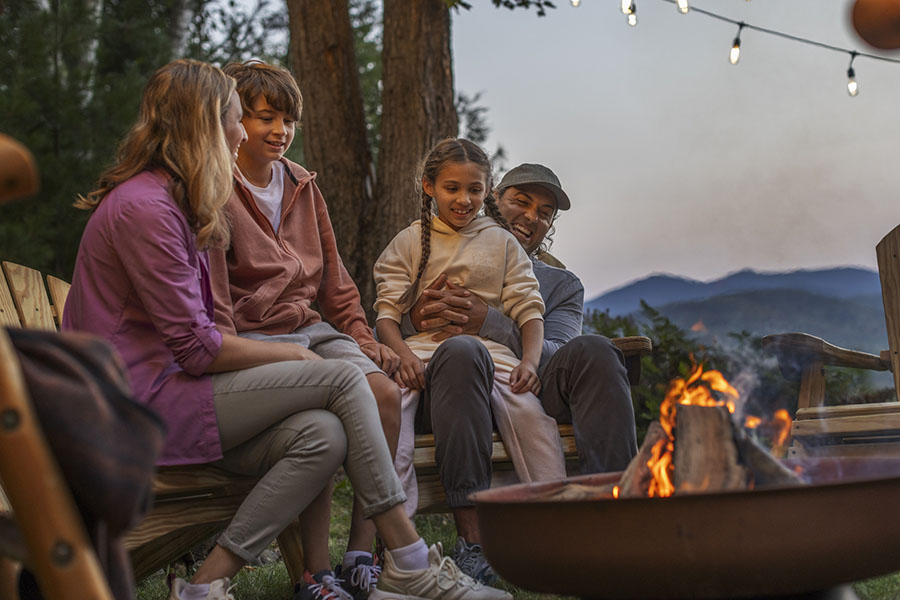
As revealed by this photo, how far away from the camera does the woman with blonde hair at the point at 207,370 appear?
2006 millimetres

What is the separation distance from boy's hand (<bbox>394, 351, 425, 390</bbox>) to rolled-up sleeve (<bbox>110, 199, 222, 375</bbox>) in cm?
74

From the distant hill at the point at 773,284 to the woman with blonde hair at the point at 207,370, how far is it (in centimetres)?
193

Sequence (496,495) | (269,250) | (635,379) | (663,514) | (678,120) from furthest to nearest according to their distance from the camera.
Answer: (678,120), (635,379), (269,250), (496,495), (663,514)

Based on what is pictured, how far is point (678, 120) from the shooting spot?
250 inches

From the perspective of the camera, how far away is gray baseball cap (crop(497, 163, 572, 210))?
11.1 ft

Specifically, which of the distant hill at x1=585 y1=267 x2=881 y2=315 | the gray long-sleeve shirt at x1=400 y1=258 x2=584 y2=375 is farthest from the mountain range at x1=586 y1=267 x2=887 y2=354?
the gray long-sleeve shirt at x1=400 y1=258 x2=584 y2=375

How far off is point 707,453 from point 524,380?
1.08m

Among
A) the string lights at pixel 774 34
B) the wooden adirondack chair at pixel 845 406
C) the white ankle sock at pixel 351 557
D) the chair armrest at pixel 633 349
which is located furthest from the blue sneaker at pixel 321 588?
the string lights at pixel 774 34

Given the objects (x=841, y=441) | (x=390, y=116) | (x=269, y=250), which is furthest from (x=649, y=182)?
(x=269, y=250)

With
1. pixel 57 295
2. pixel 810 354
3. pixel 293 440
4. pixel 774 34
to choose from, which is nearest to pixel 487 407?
pixel 293 440

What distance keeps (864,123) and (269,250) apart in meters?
4.91

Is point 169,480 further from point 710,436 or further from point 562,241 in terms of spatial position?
point 562,241

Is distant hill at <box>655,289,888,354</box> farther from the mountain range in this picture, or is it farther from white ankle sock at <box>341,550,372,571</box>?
white ankle sock at <box>341,550,372,571</box>

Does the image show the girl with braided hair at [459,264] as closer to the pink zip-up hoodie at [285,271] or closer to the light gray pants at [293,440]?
the pink zip-up hoodie at [285,271]
